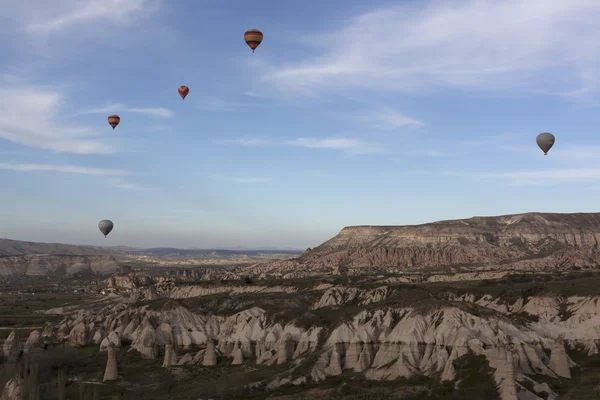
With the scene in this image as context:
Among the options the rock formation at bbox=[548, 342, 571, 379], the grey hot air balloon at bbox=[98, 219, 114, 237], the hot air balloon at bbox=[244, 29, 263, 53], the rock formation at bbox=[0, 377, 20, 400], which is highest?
the hot air balloon at bbox=[244, 29, 263, 53]

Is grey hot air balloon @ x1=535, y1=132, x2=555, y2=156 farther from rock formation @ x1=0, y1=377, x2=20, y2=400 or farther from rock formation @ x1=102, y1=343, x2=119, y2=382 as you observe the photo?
rock formation @ x1=0, y1=377, x2=20, y2=400

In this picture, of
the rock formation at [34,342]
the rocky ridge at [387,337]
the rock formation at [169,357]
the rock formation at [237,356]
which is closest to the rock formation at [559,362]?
the rocky ridge at [387,337]

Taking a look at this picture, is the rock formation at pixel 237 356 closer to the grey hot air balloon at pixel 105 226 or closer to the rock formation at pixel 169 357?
the rock formation at pixel 169 357

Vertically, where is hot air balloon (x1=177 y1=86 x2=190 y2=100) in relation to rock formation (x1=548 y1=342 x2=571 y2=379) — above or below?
above

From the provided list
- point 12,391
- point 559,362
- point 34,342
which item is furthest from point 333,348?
point 34,342

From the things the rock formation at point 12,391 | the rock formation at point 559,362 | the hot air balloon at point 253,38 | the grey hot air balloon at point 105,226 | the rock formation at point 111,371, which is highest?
the hot air balloon at point 253,38

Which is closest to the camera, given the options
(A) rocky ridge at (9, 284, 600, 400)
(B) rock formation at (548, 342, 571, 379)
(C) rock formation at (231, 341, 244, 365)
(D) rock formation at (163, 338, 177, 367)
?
(B) rock formation at (548, 342, 571, 379)

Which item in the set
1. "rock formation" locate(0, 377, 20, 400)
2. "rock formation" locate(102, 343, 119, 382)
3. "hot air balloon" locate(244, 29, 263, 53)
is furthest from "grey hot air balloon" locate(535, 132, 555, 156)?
"rock formation" locate(0, 377, 20, 400)
